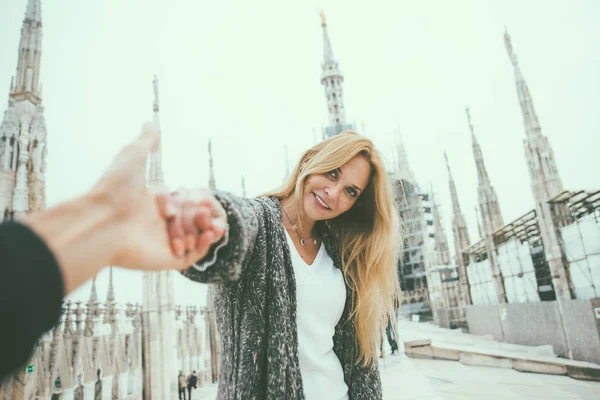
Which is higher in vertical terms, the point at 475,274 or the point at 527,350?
the point at 475,274

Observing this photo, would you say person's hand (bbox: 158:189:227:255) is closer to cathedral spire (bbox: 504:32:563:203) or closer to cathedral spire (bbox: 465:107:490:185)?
cathedral spire (bbox: 504:32:563:203)

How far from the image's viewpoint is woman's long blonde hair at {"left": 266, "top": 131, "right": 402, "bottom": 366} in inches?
54.3

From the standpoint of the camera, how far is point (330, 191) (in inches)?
52.5

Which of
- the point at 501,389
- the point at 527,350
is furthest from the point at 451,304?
the point at 501,389

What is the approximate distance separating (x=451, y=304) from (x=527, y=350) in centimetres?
1227

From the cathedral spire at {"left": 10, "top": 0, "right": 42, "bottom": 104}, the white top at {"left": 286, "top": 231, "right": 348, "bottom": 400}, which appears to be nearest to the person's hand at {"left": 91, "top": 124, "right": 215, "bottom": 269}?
the white top at {"left": 286, "top": 231, "right": 348, "bottom": 400}

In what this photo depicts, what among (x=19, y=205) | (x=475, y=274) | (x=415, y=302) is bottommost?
(x=415, y=302)

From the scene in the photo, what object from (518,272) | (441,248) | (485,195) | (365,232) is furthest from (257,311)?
(441,248)

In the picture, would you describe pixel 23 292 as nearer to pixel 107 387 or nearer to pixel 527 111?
pixel 107 387

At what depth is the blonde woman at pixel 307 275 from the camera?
37.6 inches

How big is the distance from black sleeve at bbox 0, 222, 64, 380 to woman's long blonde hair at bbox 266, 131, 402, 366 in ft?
3.24

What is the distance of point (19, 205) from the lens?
680cm

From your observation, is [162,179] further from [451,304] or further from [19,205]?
[451,304]

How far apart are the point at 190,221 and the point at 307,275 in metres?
0.66
